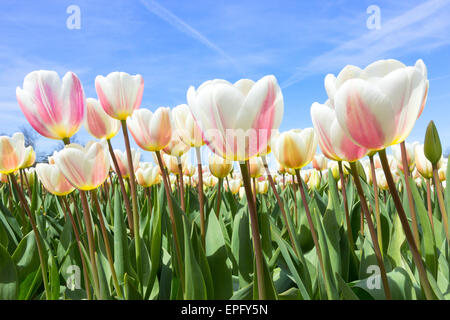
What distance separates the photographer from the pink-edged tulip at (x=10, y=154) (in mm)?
1274

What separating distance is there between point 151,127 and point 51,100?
31 centimetres

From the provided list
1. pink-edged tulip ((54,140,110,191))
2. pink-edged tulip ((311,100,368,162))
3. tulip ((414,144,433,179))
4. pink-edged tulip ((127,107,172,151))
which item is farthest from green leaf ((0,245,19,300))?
tulip ((414,144,433,179))

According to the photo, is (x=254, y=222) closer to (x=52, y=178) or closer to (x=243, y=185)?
(x=243, y=185)

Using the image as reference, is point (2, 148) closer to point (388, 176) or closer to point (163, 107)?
point (163, 107)

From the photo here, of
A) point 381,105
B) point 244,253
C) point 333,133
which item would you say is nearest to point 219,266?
point 244,253

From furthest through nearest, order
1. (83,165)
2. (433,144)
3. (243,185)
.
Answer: (243,185) → (433,144) → (83,165)

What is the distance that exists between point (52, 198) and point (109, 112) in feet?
7.16

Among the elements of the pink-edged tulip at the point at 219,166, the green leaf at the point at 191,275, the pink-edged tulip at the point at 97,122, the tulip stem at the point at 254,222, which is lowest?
the green leaf at the point at 191,275

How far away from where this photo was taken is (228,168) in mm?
1494

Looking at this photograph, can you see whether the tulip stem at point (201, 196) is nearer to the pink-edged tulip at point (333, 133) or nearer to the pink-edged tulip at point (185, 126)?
the pink-edged tulip at point (185, 126)

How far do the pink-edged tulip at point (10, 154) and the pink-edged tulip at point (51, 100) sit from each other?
1.57 feet

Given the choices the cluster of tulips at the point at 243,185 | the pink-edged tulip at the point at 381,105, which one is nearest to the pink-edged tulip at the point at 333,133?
the cluster of tulips at the point at 243,185

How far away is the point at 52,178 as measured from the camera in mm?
1049
